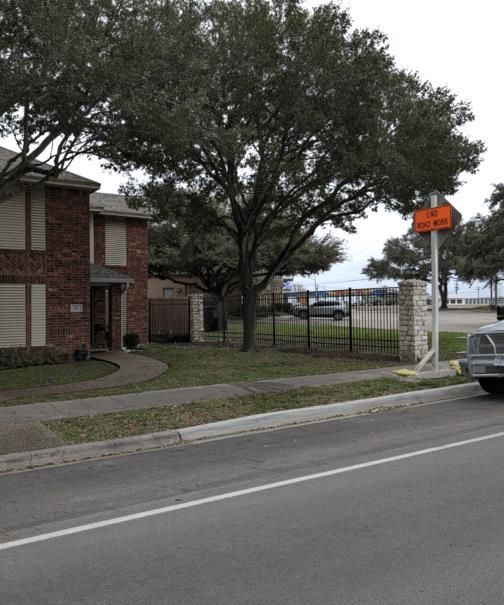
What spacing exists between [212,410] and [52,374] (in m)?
7.21

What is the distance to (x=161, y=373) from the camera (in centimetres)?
1533

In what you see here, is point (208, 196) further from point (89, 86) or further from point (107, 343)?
point (89, 86)

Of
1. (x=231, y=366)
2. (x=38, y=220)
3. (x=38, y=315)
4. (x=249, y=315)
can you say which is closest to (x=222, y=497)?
(x=231, y=366)

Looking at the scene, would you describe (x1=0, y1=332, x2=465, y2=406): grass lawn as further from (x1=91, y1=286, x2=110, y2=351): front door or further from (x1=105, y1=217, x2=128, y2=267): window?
(x1=105, y1=217, x2=128, y2=267): window

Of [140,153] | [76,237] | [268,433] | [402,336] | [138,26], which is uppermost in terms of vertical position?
[138,26]

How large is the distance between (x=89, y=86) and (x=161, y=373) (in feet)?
23.1

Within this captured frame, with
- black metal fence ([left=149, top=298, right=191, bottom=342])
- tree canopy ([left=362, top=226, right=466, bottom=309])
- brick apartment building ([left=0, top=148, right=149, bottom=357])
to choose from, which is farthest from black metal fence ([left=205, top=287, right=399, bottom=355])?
tree canopy ([left=362, top=226, right=466, bottom=309])

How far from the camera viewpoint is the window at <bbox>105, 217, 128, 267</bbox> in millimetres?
23531

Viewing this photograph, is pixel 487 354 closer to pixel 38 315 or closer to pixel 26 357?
pixel 26 357

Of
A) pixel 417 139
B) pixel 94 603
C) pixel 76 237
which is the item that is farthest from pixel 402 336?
pixel 94 603

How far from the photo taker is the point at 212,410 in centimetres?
1001

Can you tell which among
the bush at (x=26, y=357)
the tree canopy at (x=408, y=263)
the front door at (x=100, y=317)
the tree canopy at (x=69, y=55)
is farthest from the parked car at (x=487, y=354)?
the tree canopy at (x=408, y=263)

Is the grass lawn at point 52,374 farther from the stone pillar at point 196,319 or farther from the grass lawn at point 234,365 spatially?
the stone pillar at point 196,319

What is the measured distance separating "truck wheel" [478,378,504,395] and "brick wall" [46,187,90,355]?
481 inches
